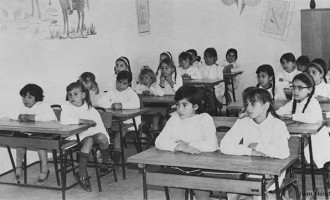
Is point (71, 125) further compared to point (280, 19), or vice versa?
point (280, 19)

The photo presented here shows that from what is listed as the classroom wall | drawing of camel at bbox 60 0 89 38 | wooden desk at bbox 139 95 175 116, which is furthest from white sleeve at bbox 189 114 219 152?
drawing of camel at bbox 60 0 89 38

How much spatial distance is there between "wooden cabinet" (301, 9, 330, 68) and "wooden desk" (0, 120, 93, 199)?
4.65 m

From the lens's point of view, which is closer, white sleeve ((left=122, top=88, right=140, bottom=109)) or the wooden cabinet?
white sleeve ((left=122, top=88, right=140, bottom=109))

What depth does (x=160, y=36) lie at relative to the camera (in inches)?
352

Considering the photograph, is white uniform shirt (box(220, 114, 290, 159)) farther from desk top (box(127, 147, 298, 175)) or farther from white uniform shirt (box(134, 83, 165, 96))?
white uniform shirt (box(134, 83, 165, 96))

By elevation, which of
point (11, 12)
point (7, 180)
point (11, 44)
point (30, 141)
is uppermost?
point (11, 12)

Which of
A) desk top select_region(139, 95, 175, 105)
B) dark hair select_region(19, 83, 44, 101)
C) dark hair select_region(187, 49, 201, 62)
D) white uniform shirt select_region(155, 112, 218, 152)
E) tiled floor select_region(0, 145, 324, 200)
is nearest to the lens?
white uniform shirt select_region(155, 112, 218, 152)

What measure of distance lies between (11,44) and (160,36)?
Answer: 394 centimetres

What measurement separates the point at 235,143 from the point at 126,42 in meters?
4.73

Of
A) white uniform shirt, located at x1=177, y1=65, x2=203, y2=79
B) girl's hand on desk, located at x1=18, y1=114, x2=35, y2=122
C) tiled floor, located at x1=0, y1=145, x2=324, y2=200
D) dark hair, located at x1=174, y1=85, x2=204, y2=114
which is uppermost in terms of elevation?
dark hair, located at x1=174, y1=85, x2=204, y2=114

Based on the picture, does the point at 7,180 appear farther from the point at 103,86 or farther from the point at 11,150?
the point at 103,86

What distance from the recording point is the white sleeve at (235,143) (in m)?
3.07

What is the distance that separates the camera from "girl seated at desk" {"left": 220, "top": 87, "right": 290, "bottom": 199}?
3104 millimetres

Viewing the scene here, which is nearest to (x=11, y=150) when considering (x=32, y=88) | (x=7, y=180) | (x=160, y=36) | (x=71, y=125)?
(x=7, y=180)
